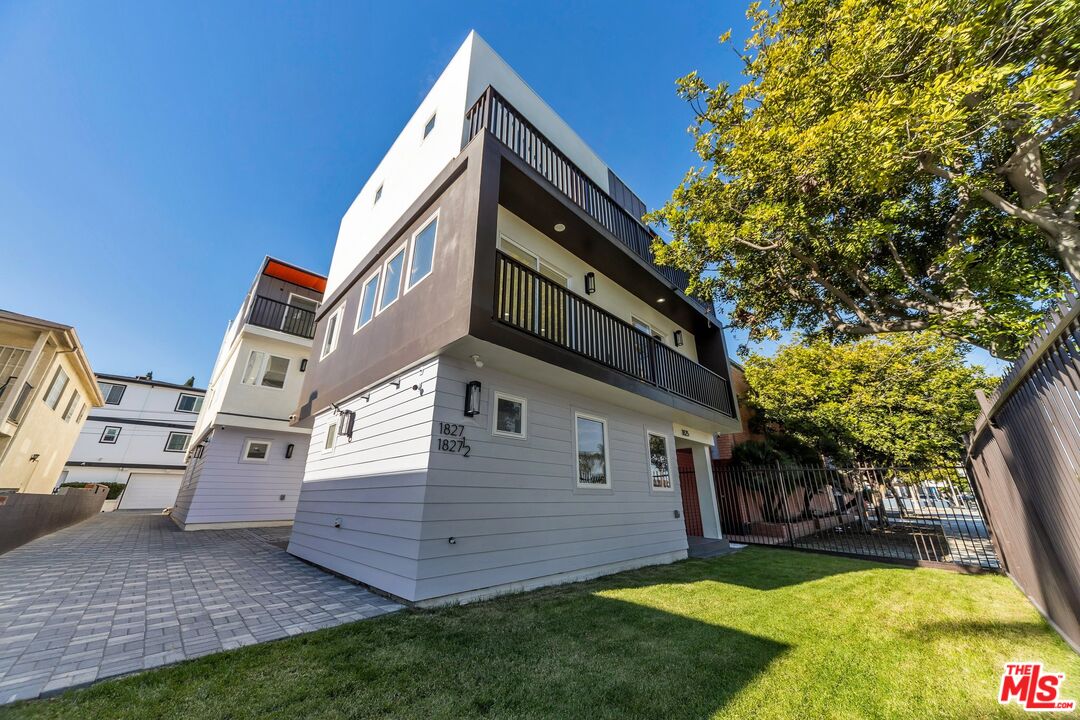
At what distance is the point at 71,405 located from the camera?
42.9 ft

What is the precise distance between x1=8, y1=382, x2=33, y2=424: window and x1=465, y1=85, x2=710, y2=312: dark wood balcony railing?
11.6m

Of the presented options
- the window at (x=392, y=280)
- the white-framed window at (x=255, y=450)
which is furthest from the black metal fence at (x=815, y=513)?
the white-framed window at (x=255, y=450)

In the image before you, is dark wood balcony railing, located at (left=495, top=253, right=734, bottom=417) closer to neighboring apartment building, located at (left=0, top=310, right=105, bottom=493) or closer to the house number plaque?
the house number plaque

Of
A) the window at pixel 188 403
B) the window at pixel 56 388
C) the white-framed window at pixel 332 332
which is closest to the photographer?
the white-framed window at pixel 332 332

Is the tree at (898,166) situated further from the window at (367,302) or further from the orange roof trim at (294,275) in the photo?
the orange roof trim at (294,275)

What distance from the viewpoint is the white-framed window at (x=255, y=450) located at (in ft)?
37.1

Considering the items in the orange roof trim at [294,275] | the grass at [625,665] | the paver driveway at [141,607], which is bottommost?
the grass at [625,665]

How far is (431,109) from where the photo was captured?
803cm

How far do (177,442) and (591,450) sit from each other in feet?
95.1

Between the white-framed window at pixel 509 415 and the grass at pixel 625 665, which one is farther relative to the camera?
the white-framed window at pixel 509 415

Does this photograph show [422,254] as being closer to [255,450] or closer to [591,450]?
[591,450]

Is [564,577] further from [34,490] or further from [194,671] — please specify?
[34,490]

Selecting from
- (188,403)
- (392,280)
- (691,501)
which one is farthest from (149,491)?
(691,501)

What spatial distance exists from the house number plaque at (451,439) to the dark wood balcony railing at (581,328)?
60.6 inches
